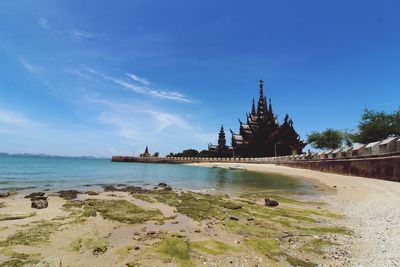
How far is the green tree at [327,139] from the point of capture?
73.8 metres

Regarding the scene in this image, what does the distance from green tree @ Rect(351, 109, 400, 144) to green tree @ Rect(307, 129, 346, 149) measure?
1823 cm

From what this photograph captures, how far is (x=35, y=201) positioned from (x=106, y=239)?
5891mm

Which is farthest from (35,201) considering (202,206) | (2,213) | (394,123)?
(394,123)

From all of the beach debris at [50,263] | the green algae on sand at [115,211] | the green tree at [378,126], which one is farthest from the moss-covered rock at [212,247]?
the green tree at [378,126]

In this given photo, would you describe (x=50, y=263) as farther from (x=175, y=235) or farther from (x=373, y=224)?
(x=373, y=224)

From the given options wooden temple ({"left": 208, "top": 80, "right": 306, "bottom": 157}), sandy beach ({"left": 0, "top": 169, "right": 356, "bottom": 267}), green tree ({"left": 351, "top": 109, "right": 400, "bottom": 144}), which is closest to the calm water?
sandy beach ({"left": 0, "top": 169, "right": 356, "bottom": 267})

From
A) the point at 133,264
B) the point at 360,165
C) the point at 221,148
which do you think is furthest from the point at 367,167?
the point at 221,148

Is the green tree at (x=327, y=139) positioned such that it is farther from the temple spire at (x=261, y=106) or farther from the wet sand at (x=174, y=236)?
the wet sand at (x=174, y=236)

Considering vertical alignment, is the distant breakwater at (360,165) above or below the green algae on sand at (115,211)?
above

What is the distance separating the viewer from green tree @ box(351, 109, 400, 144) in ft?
169

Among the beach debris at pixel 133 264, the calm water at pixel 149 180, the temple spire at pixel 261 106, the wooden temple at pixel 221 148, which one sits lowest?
the beach debris at pixel 133 264

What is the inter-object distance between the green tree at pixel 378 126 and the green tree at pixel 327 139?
18231mm

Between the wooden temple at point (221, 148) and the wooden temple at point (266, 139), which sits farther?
the wooden temple at point (221, 148)

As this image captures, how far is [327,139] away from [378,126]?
76.2 feet
